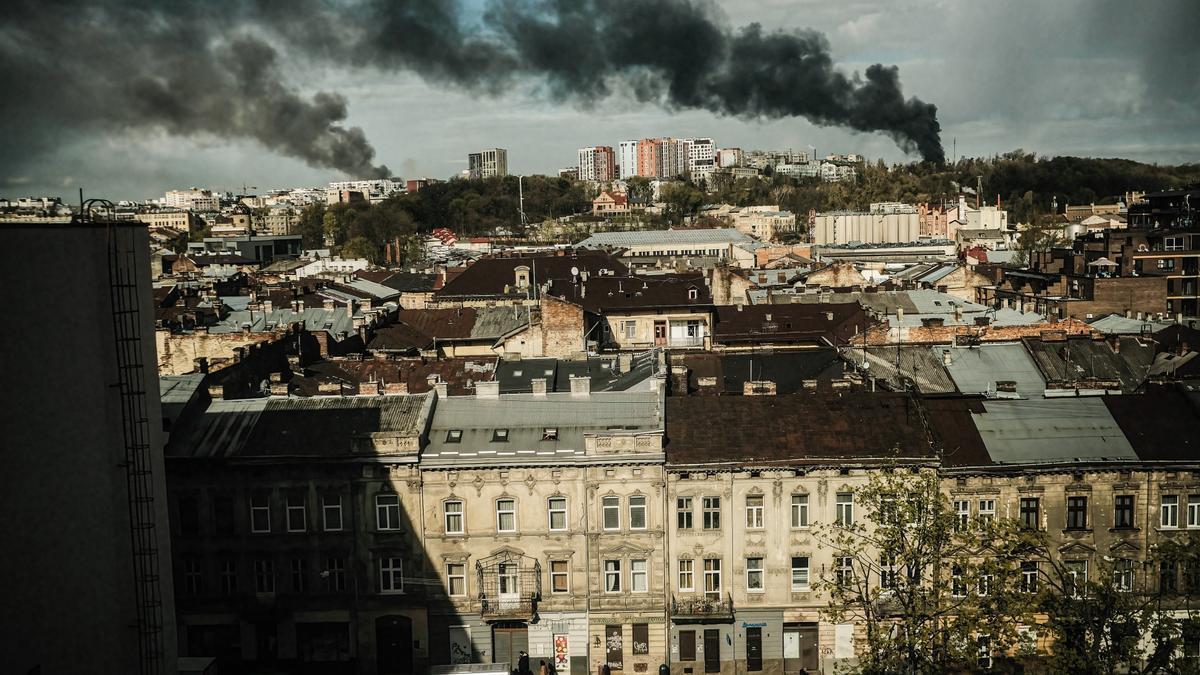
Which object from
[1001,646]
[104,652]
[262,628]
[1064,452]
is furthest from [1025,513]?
[104,652]

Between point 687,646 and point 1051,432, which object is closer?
point 687,646

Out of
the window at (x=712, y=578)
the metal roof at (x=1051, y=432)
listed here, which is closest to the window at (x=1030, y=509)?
the metal roof at (x=1051, y=432)

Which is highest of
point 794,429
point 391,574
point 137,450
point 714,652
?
point 137,450

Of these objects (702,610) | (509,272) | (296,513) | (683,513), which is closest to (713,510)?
(683,513)

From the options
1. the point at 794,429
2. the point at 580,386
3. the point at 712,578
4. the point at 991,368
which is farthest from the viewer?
the point at 991,368

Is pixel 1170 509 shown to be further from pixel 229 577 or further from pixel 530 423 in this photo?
pixel 229 577

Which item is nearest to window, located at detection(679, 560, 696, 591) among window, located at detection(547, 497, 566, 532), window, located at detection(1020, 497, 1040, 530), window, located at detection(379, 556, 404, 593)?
window, located at detection(547, 497, 566, 532)
